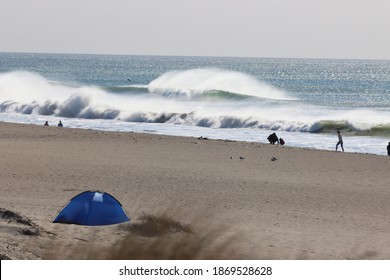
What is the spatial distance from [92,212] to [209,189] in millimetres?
6178

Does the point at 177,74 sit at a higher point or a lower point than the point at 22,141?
higher

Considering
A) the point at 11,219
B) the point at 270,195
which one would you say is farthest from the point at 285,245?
the point at 270,195

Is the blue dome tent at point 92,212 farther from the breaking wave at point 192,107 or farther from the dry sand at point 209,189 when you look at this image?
the breaking wave at point 192,107

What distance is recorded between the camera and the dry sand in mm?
10961

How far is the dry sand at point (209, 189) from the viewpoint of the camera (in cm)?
1096

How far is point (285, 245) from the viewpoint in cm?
1158

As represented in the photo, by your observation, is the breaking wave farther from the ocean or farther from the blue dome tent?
the blue dome tent

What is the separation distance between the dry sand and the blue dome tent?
1.41 feet

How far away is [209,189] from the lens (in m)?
18.3

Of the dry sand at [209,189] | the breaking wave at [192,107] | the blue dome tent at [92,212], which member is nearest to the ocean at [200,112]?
the breaking wave at [192,107]

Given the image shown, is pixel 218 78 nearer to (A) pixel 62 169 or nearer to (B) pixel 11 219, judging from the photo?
(A) pixel 62 169
